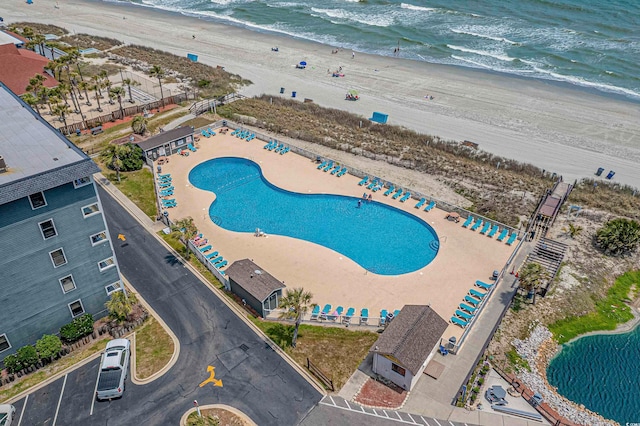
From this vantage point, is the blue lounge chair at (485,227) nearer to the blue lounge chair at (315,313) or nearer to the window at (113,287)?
the blue lounge chair at (315,313)

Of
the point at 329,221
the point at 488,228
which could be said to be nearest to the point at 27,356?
the point at 329,221

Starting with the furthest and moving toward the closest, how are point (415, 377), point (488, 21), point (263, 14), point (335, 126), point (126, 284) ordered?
point (263, 14) < point (488, 21) < point (335, 126) < point (126, 284) < point (415, 377)

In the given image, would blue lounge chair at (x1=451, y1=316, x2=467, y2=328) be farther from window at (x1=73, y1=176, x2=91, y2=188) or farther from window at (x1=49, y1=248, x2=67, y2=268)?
window at (x1=49, y1=248, x2=67, y2=268)

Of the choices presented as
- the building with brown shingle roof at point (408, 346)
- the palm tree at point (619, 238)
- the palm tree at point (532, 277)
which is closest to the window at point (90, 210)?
the building with brown shingle roof at point (408, 346)

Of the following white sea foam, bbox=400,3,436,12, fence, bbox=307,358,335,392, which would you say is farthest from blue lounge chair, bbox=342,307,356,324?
white sea foam, bbox=400,3,436,12

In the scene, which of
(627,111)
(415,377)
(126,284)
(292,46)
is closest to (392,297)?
(415,377)

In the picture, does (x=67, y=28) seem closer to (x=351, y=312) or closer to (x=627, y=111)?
(x=351, y=312)
